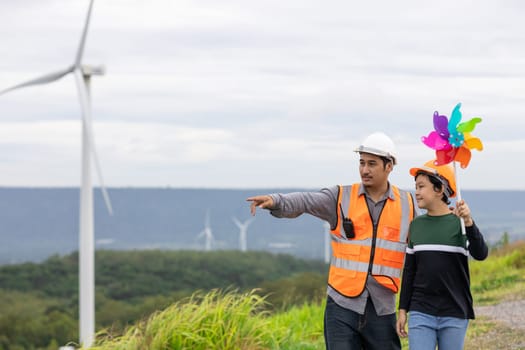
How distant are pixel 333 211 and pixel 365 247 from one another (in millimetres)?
354

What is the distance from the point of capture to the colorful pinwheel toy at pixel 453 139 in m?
6.99

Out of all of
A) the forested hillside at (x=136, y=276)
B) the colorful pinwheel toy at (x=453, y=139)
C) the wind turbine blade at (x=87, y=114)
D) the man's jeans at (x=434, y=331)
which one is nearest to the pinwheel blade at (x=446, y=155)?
the colorful pinwheel toy at (x=453, y=139)

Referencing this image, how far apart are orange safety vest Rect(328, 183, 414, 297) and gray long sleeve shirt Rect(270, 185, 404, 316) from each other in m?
0.04

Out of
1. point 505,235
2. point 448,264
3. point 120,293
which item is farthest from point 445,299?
point 120,293

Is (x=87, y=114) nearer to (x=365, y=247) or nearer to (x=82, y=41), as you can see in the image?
(x=82, y=41)

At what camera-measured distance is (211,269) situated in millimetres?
126375

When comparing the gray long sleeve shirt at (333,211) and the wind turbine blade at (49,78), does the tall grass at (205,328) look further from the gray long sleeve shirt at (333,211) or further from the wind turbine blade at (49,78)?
the wind turbine blade at (49,78)

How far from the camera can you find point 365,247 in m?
6.89

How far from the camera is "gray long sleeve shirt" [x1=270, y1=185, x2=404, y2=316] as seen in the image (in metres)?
6.88

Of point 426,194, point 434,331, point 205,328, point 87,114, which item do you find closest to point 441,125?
point 426,194

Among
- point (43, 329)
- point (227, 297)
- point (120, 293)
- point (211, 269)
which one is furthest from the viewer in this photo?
point (211, 269)

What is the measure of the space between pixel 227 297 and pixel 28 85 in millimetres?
17145

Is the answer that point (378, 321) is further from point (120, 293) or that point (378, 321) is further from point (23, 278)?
point (23, 278)

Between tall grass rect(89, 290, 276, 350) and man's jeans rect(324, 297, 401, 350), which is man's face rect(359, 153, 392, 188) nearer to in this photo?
man's jeans rect(324, 297, 401, 350)
